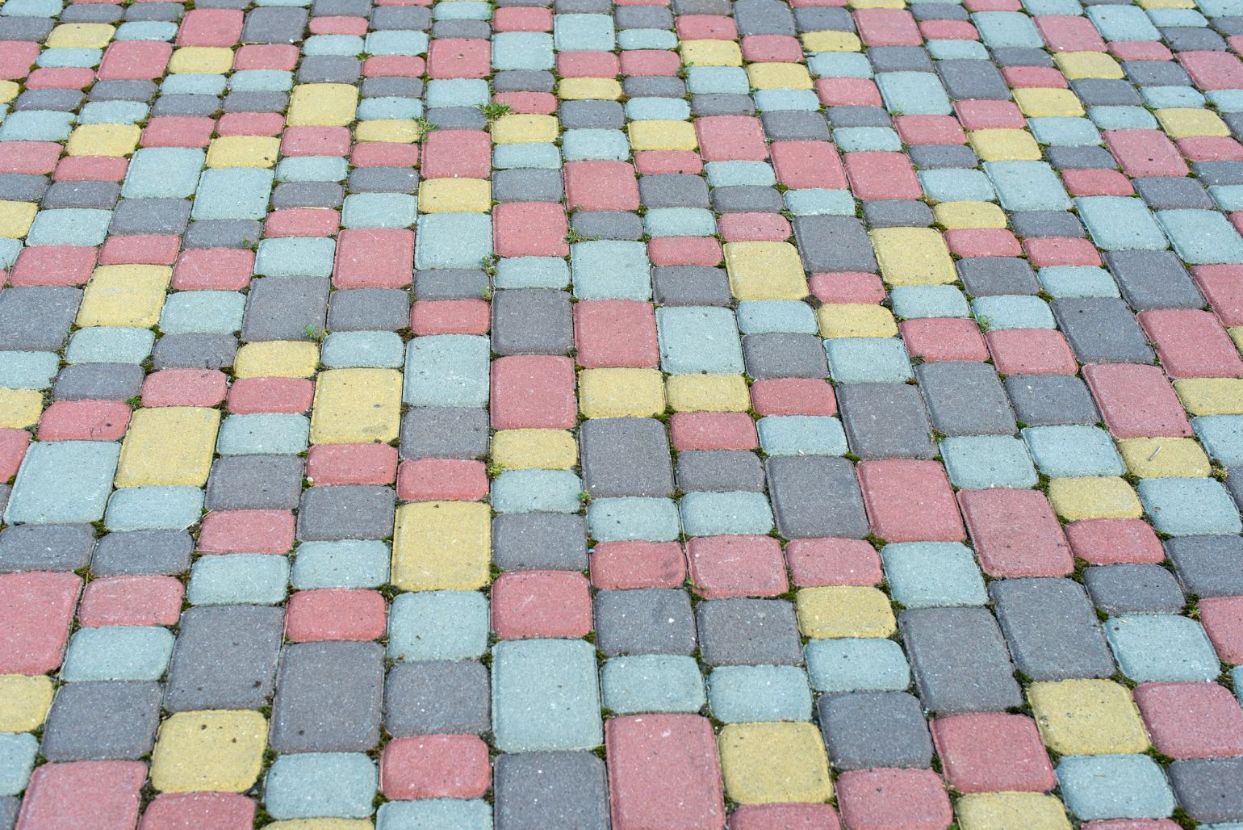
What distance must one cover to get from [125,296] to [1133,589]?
9.06ft

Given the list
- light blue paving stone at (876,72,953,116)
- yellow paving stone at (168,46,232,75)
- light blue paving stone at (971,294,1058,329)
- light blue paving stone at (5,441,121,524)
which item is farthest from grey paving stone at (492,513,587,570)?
yellow paving stone at (168,46,232,75)

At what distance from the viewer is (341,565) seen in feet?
8.84

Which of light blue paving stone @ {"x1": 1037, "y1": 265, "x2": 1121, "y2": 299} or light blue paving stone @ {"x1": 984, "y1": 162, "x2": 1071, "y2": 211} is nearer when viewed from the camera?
light blue paving stone @ {"x1": 1037, "y1": 265, "x2": 1121, "y2": 299}

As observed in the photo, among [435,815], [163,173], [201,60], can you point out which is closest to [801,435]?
[435,815]

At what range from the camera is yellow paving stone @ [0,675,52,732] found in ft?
7.86

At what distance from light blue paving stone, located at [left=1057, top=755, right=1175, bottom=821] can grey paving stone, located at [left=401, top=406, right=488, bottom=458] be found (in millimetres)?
1525

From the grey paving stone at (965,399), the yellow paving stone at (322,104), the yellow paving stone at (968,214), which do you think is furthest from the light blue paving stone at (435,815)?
the yellow paving stone at (322,104)

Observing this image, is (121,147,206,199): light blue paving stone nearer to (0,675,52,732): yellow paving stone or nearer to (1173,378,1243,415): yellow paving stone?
(0,675,52,732): yellow paving stone

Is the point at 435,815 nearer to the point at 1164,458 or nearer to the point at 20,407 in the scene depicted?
the point at 20,407

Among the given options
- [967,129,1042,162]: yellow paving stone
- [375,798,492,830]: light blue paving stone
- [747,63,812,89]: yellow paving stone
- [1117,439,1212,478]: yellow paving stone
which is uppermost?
[747,63,812,89]: yellow paving stone

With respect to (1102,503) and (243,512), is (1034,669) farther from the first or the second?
(243,512)

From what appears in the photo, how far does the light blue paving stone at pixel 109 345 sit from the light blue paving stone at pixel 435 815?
59.5 inches

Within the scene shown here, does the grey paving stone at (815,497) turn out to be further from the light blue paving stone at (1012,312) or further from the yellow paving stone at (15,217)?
the yellow paving stone at (15,217)

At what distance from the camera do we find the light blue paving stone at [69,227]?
11.5ft
